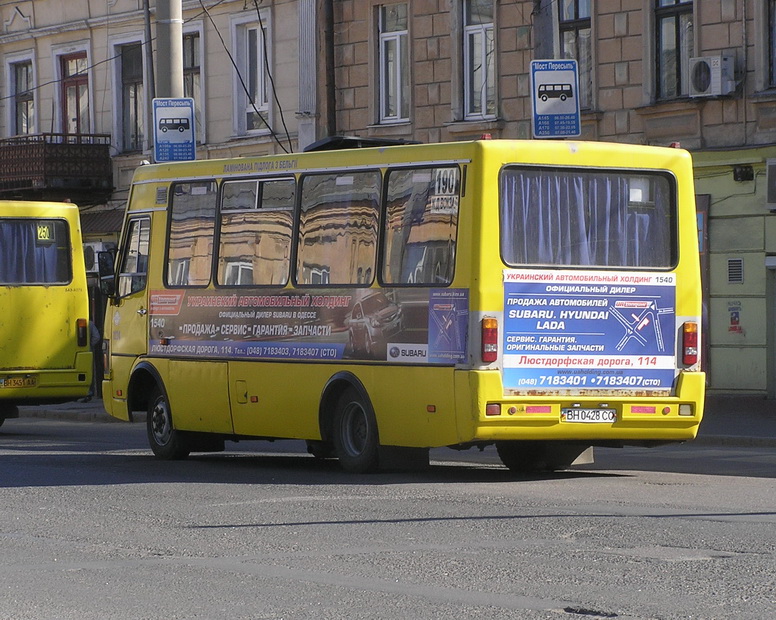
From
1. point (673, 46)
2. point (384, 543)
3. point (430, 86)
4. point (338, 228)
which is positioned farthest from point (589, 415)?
point (430, 86)

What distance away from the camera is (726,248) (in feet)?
81.9

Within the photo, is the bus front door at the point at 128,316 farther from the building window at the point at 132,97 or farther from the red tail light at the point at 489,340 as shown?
the building window at the point at 132,97

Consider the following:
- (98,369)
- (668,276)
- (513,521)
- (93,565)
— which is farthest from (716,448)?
(98,369)

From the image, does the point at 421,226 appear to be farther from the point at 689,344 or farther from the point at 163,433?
the point at 163,433

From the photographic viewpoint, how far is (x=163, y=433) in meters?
16.9

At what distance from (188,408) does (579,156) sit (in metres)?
4.76

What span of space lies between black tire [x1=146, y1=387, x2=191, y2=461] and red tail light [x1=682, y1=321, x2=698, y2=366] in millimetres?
5236

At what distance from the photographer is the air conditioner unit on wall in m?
24.5

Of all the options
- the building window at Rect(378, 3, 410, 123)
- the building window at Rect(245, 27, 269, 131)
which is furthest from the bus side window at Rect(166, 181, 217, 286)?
the building window at Rect(245, 27, 269, 131)

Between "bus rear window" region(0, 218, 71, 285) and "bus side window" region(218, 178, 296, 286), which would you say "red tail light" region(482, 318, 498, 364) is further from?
"bus rear window" region(0, 218, 71, 285)

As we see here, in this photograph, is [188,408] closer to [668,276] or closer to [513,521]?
[668,276]

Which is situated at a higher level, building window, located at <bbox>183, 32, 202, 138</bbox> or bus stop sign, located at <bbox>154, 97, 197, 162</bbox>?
building window, located at <bbox>183, 32, 202, 138</bbox>

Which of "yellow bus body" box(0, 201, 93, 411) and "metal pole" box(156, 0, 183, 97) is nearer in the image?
"metal pole" box(156, 0, 183, 97)

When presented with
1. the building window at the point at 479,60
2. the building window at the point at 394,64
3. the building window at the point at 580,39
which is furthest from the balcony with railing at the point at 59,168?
the building window at the point at 580,39
